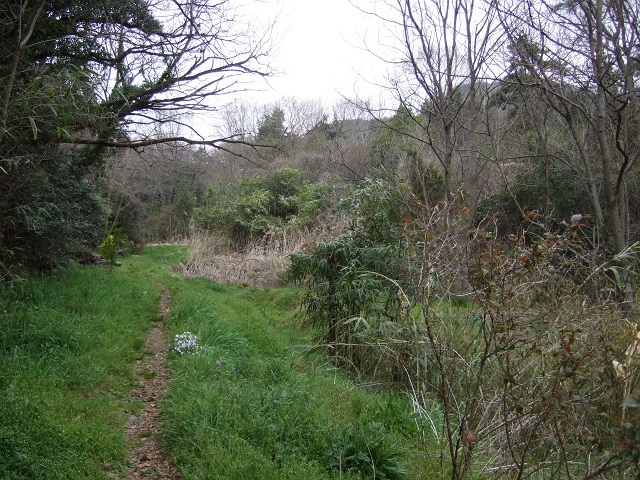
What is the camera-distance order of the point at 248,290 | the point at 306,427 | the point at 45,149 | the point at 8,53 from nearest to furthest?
the point at 306,427
the point at 8,53
the point at 45,149
the point at 248,290

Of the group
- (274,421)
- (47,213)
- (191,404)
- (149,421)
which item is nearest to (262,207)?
(47,213)

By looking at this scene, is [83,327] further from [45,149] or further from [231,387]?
[45,149]

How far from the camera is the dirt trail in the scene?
394 centimetres

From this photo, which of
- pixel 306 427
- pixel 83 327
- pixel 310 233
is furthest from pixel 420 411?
pixel 310 233

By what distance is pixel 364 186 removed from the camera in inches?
293

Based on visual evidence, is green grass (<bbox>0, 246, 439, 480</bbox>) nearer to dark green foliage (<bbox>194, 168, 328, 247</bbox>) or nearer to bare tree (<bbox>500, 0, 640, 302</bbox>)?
bare tree (<bbox>500, 0, 640, 302</bbox>)

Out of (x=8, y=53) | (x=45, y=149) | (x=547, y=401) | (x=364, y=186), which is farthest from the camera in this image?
(x=45, y=149)

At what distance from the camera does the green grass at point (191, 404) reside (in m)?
3.64

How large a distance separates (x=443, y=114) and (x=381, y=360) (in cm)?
447

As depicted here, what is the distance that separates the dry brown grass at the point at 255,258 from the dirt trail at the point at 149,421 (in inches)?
284

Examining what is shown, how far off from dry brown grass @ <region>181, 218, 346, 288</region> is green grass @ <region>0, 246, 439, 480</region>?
22.2 ft

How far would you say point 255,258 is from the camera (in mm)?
15344

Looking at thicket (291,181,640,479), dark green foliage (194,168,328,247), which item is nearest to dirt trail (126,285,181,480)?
thicket (291,181,640,479)

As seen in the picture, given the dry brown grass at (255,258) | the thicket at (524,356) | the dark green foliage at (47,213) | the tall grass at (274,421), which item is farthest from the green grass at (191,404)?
the dry brown grass at (255,258)
